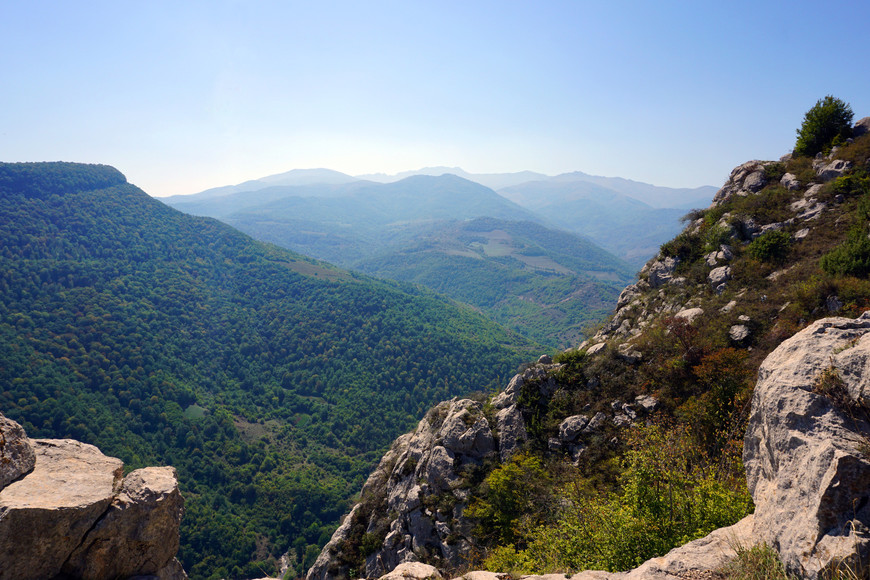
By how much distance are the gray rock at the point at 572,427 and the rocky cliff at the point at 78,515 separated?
18.7 meters

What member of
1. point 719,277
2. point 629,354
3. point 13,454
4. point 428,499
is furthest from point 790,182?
point 13,454

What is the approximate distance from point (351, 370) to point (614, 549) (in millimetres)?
143799

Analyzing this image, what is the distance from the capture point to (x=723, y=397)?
56.9 feet

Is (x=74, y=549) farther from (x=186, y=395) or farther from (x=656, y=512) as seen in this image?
(x=186, y=395)

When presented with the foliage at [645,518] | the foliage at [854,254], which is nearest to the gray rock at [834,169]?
the foliage at [854,254]

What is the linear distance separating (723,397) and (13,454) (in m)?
24.3

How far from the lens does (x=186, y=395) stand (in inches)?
4958

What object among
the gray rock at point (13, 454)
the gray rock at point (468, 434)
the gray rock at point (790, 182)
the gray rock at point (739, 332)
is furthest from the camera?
the gray rock at point (790, 182)

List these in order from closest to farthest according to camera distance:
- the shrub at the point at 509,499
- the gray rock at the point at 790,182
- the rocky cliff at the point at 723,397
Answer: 1. the rocky cliff at the point at 723,397
2. the shrub at the point at 509,499
3. the gray rock at the point at 790,182

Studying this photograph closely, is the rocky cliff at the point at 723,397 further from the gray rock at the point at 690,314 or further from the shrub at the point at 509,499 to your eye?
the shrub at the point at 509,499

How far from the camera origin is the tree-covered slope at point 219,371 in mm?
89812

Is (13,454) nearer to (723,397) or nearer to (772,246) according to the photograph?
(723,397)

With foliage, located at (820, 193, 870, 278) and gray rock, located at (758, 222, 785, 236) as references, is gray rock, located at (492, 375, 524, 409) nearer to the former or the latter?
foliage, located at (820, 193, 870, 278)

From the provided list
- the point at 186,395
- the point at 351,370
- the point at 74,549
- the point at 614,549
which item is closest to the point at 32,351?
the point at 186,395
